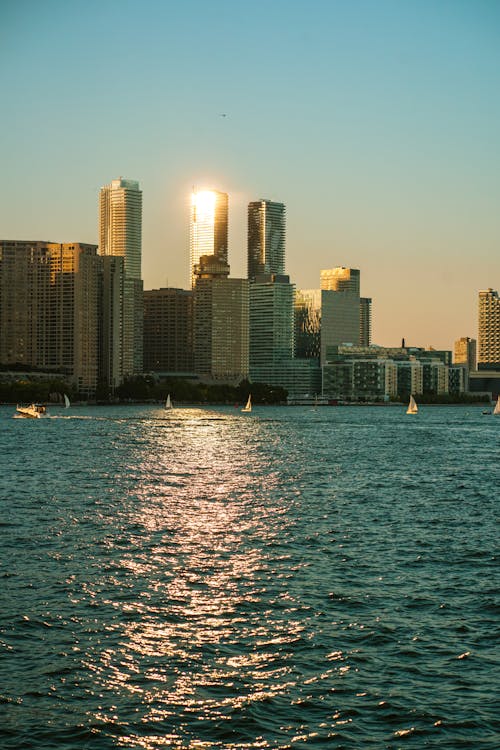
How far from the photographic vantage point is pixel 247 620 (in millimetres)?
38938

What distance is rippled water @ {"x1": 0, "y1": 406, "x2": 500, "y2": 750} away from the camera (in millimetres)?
28672

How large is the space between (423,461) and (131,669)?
95.3 metres

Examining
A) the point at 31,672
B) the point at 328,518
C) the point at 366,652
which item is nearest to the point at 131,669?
the point at 31,672

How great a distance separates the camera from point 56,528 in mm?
60375

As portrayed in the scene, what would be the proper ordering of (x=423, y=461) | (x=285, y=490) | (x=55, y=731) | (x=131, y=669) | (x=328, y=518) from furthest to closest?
(x=423, y=461) < (x=285, y=490) < (x=328, y=518) < (x=131, y=669) < (x=55, y=731)

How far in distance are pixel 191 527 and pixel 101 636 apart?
2592cm

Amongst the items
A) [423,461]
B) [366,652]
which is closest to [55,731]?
[366,652]

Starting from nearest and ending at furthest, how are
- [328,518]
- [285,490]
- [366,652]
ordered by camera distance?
[366,652]
[328,518]
[285,490]

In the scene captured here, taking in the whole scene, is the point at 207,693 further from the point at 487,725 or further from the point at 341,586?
the point at 341,586

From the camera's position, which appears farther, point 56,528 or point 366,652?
point 56,528

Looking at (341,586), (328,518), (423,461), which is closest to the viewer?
(341,586)

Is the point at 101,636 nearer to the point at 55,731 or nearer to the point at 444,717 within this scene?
the point at 55,731

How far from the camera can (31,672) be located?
32500 millimetres

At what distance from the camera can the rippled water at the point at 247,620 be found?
2867 cm
